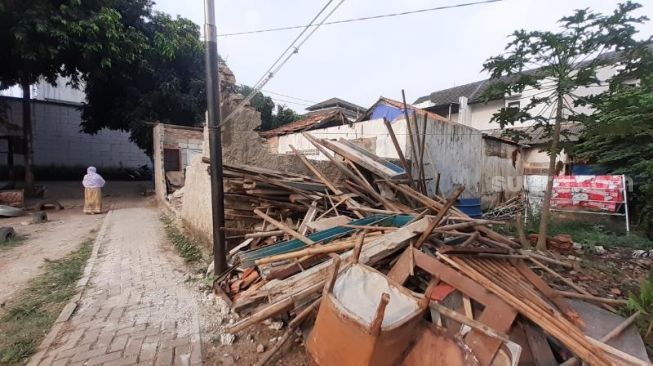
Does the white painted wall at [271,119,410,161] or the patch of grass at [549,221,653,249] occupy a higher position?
the white painted wall at [271,119,410,161]

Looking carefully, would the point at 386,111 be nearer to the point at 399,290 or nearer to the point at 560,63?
the point at 560,63

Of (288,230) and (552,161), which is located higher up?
(552,161)

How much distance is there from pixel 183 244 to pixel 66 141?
1916 cm

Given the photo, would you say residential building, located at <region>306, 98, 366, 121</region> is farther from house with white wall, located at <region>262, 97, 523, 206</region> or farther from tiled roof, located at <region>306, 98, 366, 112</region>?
house with white wall, located at <region>262, 97, 523, 206</region>

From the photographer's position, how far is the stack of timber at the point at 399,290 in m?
2.05

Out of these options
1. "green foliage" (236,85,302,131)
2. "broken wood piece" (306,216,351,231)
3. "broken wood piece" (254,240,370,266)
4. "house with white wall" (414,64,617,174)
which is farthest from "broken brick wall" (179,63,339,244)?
"green foliage" (236,85,302,131)

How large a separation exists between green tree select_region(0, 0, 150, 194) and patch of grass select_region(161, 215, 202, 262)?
22.2ft

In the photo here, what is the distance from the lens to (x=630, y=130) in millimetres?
4430

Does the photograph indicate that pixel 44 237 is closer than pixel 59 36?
Yes

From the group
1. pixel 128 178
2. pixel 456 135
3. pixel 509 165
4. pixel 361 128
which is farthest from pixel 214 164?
pixel 128 178

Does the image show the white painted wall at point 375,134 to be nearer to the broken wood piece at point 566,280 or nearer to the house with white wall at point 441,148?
the house with white wall at point 441,148

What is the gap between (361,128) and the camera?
29.8 ft

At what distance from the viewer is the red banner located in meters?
7.76

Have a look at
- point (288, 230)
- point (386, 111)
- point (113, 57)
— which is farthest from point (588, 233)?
point (113, 57)
